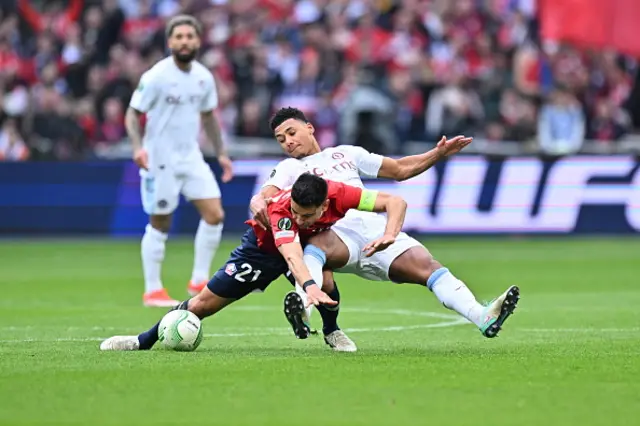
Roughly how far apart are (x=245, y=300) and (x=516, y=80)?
44.1 ft

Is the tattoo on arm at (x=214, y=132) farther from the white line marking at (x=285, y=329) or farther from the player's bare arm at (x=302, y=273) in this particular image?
the player's bare arm at (x=302, y=273)

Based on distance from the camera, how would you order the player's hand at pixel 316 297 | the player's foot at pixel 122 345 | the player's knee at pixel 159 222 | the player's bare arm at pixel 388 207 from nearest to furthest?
the player's hand at pixel 316 297
the player's bare arm at pixel 388 207
the player's foot at pixel 122 345
the player's knee at pixel 159 222

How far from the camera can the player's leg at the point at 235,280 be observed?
31.8 feet

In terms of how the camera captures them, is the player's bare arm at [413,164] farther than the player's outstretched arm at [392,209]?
Yes

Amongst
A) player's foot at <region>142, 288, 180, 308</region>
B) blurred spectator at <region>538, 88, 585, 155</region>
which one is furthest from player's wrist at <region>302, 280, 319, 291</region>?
blurred spectator at <region>538, 88, 585, 155</region>

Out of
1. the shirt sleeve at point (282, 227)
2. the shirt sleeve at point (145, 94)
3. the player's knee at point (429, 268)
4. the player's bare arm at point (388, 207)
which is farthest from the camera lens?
the shirt sleeve at point (145, 94)

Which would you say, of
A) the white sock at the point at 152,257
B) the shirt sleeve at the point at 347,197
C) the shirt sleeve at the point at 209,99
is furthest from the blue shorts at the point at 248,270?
the shirt sleeve at the point at 209,99

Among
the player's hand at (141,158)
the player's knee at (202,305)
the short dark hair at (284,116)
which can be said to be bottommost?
the player's knee at (202,305)

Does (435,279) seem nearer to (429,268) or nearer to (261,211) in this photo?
(429,268)

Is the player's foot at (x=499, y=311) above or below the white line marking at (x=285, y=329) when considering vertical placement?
above

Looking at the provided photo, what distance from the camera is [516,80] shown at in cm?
2723

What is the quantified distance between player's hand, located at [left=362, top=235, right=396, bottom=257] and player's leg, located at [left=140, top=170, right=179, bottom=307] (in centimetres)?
568

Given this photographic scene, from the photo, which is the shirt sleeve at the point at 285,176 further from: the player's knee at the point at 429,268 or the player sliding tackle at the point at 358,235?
the player's knee at the point at 429,268

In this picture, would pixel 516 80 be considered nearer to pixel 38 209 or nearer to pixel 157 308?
pixel 38 209
